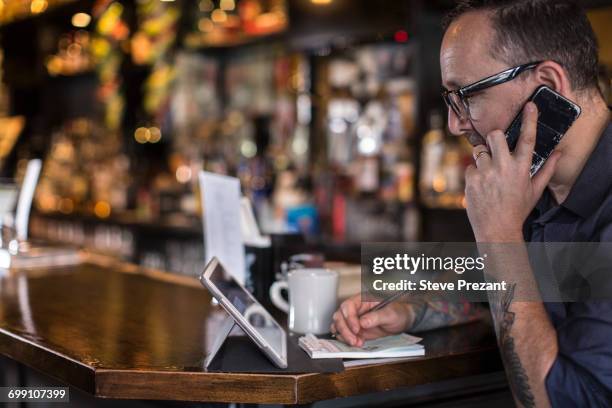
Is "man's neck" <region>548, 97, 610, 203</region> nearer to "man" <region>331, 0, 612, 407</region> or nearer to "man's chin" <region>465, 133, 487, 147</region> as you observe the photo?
"man" <region>331, 0, 612, 407</region>

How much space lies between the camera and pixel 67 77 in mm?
6543

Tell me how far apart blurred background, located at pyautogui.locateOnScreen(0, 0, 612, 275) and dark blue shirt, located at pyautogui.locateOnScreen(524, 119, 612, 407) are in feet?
2.92

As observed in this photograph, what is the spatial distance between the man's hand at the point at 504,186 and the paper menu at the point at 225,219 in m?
0.65

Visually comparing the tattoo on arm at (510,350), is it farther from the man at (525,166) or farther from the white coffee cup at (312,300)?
the white coffee cup at (312,300)

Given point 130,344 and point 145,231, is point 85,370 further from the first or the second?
point 145,231

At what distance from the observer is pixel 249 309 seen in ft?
4.71

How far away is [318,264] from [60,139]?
5335 mm

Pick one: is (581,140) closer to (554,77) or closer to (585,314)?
(554,77)

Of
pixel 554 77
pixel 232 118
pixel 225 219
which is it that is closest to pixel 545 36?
pixel 554 77

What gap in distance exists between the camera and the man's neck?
1.30 m

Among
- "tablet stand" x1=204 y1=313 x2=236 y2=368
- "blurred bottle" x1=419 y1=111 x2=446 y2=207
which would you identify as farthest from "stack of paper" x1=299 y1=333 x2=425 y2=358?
"blurred bottle" x1=419 y1=111 x2=446 y2=207

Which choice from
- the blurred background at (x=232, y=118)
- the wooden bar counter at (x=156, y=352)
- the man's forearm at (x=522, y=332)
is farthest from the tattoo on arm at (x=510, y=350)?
the blurred background at (x=232, y=118)

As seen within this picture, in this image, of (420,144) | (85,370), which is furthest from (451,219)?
(85,370)

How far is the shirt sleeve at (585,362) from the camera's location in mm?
1070
